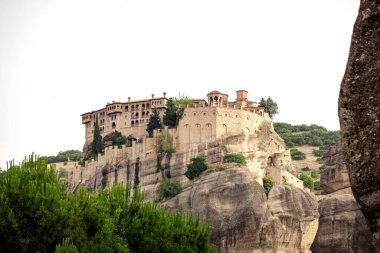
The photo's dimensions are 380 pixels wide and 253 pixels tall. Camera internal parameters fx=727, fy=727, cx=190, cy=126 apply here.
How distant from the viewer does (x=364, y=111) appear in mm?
7410

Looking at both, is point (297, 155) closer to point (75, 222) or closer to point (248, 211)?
point (248, 211)

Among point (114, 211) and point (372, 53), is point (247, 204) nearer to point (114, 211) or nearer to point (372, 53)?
point (114, 211)

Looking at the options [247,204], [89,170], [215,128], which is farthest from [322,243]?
[89,170]

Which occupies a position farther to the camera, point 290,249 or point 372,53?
point 290,249

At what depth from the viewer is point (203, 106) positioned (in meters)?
124

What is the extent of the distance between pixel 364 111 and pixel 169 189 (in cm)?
10661

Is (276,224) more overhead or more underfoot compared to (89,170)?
more underfoot

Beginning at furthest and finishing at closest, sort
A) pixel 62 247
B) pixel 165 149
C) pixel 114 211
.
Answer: pixel 165 149
pixel 114 211
pixel 62 247

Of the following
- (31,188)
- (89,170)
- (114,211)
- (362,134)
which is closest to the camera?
(362,134)

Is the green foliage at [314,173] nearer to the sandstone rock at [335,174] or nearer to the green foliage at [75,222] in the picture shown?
Result: the sandstone rock at [335,174]

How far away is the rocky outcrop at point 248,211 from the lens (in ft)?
341

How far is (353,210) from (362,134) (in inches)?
2264

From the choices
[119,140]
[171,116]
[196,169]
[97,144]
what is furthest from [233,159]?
[97,144]

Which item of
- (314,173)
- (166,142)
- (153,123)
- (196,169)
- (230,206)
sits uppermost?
(153,123)
